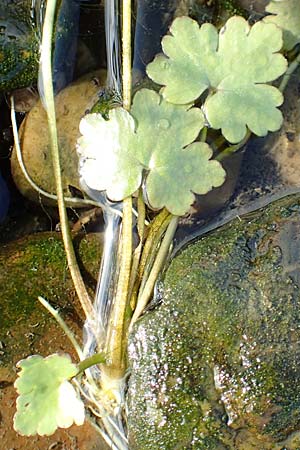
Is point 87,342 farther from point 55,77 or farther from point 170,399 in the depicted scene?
point 55,77

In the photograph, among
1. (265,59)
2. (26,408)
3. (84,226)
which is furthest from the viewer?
(84,226)

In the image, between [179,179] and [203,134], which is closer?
[179,179]

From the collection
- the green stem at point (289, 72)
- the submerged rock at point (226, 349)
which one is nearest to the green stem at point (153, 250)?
the submerged rock at point (226, 349)

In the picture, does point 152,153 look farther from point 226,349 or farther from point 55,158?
point 226,349

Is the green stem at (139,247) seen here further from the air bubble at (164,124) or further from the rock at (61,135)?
the rock at (61,135)

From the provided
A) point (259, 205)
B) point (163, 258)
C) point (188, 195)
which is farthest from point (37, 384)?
point (259, 205)

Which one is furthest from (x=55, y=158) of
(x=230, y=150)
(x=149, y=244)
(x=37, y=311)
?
(x=230, y=150)
